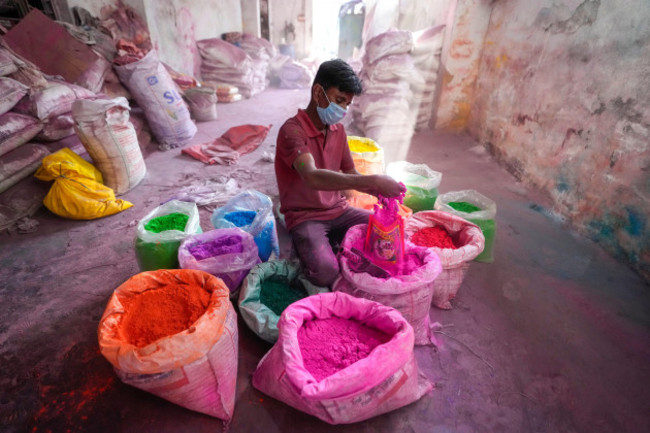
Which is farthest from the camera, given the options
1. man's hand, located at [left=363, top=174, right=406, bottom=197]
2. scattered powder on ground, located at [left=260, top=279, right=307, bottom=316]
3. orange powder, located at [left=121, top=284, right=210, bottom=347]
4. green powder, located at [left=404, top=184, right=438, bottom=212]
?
green powder, located at [left=404, top=184, right=438, bottom=212]

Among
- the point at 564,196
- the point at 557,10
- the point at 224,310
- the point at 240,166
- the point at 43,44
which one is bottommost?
the point at 240,166

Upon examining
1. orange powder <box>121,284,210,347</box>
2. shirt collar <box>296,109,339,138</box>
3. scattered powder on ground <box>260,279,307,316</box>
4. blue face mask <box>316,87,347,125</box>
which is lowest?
scattered powder on ground <box>260,279,307,316</box>

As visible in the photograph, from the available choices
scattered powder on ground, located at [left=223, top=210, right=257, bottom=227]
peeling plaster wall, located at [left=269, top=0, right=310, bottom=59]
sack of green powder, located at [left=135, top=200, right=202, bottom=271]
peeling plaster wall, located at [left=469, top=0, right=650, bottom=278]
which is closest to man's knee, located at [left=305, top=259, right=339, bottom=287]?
scattered powder on ground, located at [left=223, top=210, right=257, bottom=227]

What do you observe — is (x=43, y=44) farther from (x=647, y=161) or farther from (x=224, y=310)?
(x=647, y=161)

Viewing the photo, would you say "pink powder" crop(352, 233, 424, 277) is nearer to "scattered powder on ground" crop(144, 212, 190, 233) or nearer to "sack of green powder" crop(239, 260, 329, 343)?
"sack of green powder" crop(239, 260, 329, 343)

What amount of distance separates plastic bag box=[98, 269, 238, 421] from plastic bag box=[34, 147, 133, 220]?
61.8 inches

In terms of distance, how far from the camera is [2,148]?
99.3 inches

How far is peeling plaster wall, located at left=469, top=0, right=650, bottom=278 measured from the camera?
2266mm

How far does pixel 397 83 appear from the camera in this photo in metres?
4.55

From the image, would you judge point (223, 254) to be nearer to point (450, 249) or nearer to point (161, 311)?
point (161, 311)

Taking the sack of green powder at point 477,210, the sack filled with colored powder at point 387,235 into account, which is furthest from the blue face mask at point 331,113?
the sack of green powder at point 477,210

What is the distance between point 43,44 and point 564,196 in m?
5.27

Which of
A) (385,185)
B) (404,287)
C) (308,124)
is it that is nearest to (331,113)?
(308,124)

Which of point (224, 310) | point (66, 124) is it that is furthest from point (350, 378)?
point (66, 124)
